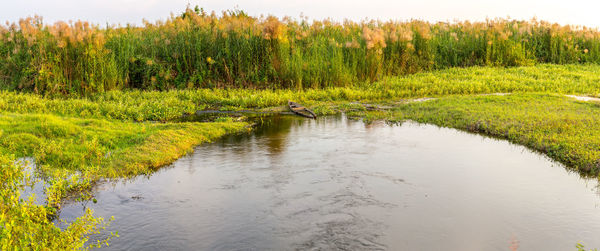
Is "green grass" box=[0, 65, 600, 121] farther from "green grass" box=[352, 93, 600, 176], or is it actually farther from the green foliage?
the green foliage

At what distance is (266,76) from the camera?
15.4m

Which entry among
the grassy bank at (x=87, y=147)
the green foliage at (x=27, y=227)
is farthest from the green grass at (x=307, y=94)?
the green foliage at (x=27, y=227)

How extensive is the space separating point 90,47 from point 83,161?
6.91 m

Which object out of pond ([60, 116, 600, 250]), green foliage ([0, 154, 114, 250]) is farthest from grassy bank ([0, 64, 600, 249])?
pond ([60, 116, 600, 250])

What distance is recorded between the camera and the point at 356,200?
6.39 meters

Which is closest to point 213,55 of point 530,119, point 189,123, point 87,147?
point 189,123

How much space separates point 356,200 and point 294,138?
3727mm

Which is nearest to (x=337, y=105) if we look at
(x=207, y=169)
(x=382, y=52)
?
(x=382, y=52)

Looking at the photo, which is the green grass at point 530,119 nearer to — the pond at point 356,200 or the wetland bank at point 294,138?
the wetland bank at point 294,138

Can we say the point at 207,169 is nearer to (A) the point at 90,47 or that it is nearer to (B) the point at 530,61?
(A) the point at 90,47

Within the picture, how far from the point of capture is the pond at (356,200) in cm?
533

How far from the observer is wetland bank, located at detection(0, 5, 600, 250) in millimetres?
5523

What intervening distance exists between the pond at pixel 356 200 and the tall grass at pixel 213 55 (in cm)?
628

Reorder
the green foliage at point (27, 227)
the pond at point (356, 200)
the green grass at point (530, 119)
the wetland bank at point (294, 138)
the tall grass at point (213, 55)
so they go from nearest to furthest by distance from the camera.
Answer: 1. the green foliage at point (27, 227)
2. the pond at point (356, 200)
3. the wetland bank at point (294, 138)
4. the green grass at point (530, 119)
5. the tall grass at point (213, 55)
